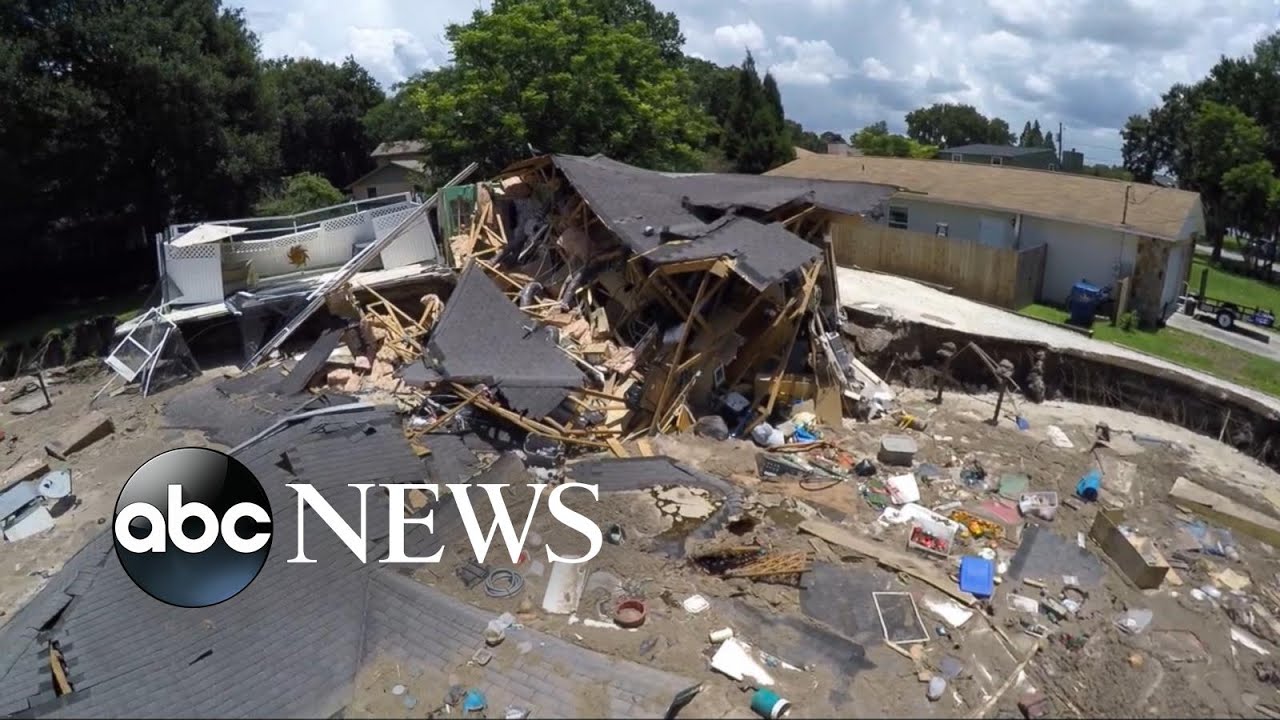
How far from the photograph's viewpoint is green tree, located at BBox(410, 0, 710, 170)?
2317cm

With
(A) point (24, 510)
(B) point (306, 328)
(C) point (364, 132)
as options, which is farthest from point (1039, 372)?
(C) point (364, 132)

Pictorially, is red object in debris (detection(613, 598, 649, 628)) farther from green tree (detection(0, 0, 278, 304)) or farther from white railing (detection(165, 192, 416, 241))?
green tree (detection(0, 0, 278, 304))

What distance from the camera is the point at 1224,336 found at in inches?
730

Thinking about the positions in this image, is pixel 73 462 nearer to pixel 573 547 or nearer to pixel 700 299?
pixel 573 547

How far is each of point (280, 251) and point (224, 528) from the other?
979cm

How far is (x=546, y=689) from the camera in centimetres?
639

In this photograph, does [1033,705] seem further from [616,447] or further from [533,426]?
[533,426]

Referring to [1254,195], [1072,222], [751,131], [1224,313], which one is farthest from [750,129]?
[1224,313]

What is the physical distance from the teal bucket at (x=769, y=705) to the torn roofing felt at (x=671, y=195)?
7.78 meters

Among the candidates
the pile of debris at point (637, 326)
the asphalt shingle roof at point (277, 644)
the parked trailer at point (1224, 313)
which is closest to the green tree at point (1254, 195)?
the parked trailer at point (1224, 313)

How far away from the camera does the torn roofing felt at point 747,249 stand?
11836mm

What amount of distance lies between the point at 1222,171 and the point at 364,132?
35.2 meters

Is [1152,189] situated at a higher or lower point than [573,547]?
higher

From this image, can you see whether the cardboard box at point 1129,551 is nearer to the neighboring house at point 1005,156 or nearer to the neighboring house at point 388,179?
the neighboring house at point 388,179
